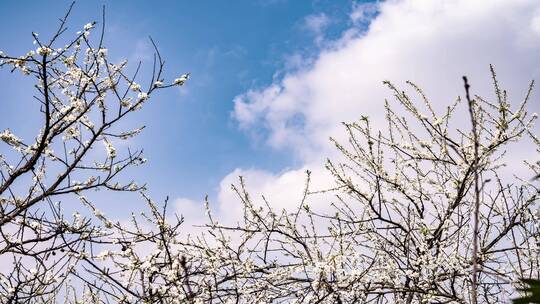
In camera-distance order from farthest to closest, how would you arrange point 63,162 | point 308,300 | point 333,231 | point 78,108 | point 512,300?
point 78,108, point 63,162, point 333,231, point 308,300, point 512,300

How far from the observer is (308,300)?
5.02 meters

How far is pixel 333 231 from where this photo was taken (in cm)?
581

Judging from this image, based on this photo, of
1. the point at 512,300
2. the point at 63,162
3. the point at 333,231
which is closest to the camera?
the point at 512,300

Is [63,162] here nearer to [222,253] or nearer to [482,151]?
[222,253]

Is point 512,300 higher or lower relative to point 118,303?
lower

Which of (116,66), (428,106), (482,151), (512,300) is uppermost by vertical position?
(116,66)

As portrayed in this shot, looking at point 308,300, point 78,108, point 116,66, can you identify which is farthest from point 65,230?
point 308,300

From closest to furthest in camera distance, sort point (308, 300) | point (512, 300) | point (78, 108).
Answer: point (512, 300), point (308, 300), point (78, 108)

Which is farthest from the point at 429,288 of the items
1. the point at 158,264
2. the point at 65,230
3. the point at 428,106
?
the point at 65,230

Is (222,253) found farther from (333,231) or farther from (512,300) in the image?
(512,300)

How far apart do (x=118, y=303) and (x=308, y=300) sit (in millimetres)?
2113

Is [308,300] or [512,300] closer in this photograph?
[512,300]

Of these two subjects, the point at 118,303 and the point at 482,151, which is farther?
the point at 482,151

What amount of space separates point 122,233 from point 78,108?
78.7 inches
